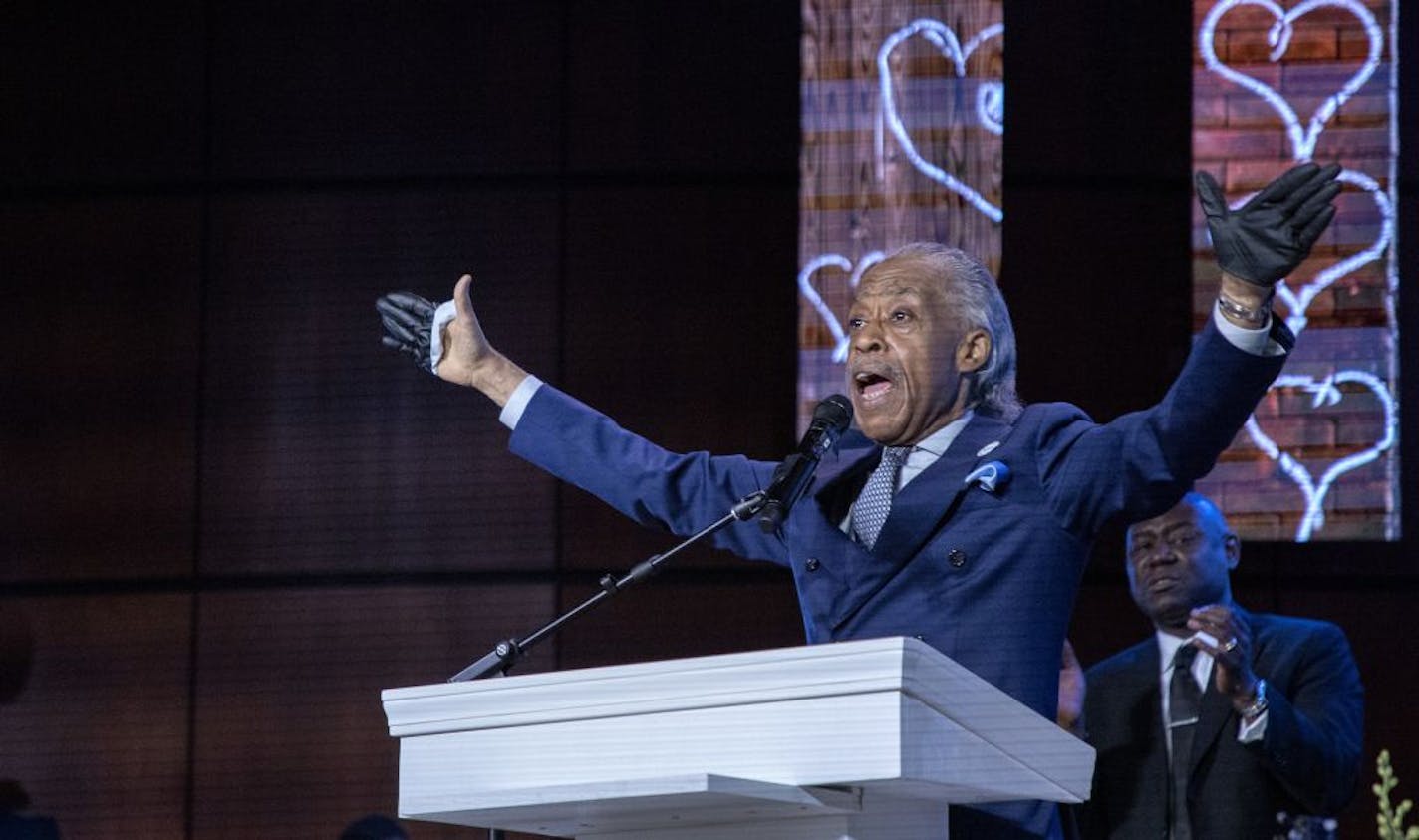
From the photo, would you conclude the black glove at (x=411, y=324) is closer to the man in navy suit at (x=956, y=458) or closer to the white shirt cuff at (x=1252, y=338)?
the man in navy suit at (x=956, y=458)

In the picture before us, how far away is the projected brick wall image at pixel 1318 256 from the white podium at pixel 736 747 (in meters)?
2.27

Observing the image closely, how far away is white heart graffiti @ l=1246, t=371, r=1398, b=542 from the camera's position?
385cm

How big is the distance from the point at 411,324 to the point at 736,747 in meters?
1.01

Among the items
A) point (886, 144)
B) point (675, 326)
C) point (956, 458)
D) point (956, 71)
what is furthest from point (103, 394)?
point (956, 458)

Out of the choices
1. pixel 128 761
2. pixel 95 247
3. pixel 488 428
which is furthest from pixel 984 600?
pixel 95 247

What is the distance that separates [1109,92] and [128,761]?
7.80 feet

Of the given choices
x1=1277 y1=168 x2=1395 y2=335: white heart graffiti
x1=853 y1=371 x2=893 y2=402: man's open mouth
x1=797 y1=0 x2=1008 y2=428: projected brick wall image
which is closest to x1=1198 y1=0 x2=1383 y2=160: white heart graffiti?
x1=1277 y1=168 x2=1395 y2=335: white heart graffiti

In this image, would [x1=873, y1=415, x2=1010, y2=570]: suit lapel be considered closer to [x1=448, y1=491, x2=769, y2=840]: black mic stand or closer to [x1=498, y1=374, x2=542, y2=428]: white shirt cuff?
[x1=448, y1=491, x2=769, y2=840]: black mic stand

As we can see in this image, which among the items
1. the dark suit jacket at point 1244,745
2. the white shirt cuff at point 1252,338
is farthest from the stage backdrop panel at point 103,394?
the white shirt cuff at point 1252,338

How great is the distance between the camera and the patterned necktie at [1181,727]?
2990 mm

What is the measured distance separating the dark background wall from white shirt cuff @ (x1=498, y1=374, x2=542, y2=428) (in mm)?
1600

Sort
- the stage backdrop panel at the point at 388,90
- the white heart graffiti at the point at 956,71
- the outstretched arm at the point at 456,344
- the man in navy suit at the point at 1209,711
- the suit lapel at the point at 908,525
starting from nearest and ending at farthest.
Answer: the suit lapel at the point at 908,525, the outstretched arm at the point at 456,344, the man in navy suit at the point at 1209,711, the white heart graffiti at the point at 956,71, the stage backdrop panel at the point at 388,90

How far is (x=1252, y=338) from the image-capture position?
6.25ft

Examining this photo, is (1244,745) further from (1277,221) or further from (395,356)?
(395,356)
